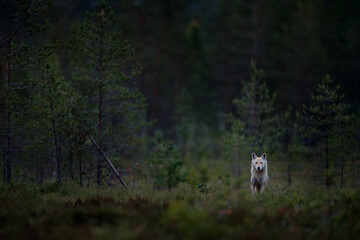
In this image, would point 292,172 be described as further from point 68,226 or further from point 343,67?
point 68,226

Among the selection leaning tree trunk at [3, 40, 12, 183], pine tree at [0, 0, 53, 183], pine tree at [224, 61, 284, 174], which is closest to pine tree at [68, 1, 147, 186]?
pine tree at [0, 0, 53, 183]

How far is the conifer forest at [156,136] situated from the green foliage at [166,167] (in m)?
0.09

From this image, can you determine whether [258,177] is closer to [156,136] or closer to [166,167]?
[166,167]

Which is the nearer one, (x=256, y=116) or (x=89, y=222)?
(x=89, y=222)

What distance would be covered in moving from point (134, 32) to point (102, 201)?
26612 millimetres

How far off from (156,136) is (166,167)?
398cm

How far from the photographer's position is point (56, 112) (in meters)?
10.8

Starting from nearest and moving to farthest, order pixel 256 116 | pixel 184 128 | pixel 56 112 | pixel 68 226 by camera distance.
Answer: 1. pixel 68 226
2. pixel 56 112
3. pixel 256 116
4. pixel 184 128

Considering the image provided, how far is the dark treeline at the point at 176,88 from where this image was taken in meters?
11.2

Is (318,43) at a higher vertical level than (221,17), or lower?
lower

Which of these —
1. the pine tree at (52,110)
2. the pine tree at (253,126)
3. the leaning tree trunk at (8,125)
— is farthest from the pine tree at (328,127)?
the leaning tree trunk at (8,125)

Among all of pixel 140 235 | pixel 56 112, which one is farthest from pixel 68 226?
pixel 56 112

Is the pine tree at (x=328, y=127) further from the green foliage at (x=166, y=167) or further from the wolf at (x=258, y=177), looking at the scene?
the green foliage at (x=166, y=167)

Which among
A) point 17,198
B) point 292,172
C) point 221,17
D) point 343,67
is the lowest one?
point 292,172
